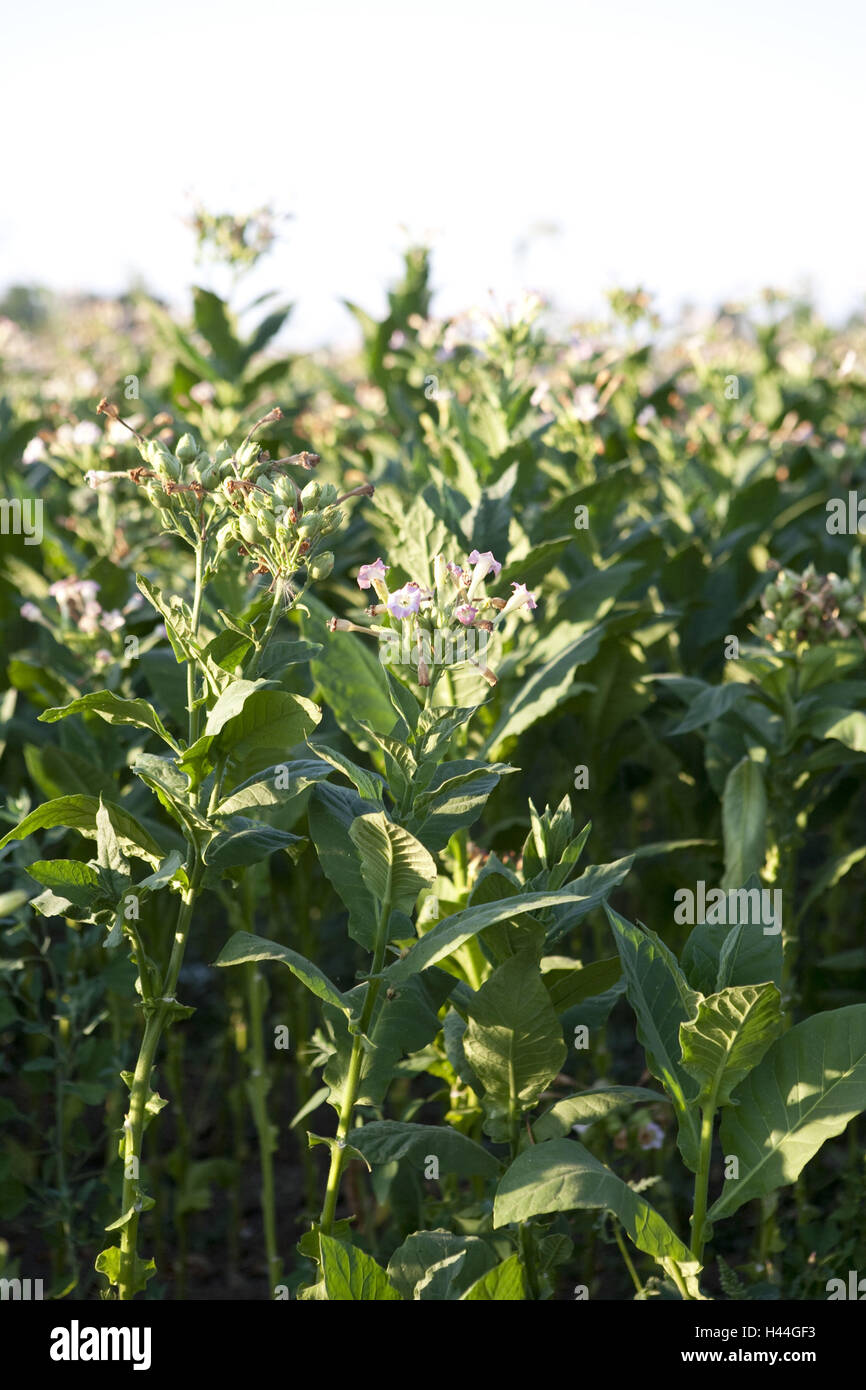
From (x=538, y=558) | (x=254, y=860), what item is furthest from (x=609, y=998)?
(x=538, y=558)

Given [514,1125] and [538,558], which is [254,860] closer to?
[514,1125]

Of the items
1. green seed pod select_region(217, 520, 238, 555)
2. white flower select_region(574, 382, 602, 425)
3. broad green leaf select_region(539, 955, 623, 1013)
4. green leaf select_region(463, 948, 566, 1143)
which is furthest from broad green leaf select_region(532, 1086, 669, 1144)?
white flower select_region(574, 382, 602, 425)

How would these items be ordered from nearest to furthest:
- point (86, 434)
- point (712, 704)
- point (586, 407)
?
point (712, 704)
point (86, 434)
point (586, 407)

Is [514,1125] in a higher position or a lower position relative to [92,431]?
lower

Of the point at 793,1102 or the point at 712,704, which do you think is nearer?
the point at 793,1102

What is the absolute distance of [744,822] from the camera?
2.64 metres

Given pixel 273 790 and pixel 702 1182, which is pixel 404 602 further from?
pixel 702 1182

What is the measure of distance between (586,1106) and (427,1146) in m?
0.28

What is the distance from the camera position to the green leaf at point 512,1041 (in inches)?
78.6

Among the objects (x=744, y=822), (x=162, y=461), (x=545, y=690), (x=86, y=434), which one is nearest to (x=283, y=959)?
(x=162, y=461)

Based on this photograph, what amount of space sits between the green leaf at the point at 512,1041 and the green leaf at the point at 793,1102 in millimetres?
315

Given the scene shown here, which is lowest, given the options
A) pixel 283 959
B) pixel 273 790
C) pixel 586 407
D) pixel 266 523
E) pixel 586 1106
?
pixel 586 1106

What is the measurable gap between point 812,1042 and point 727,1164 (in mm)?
245
